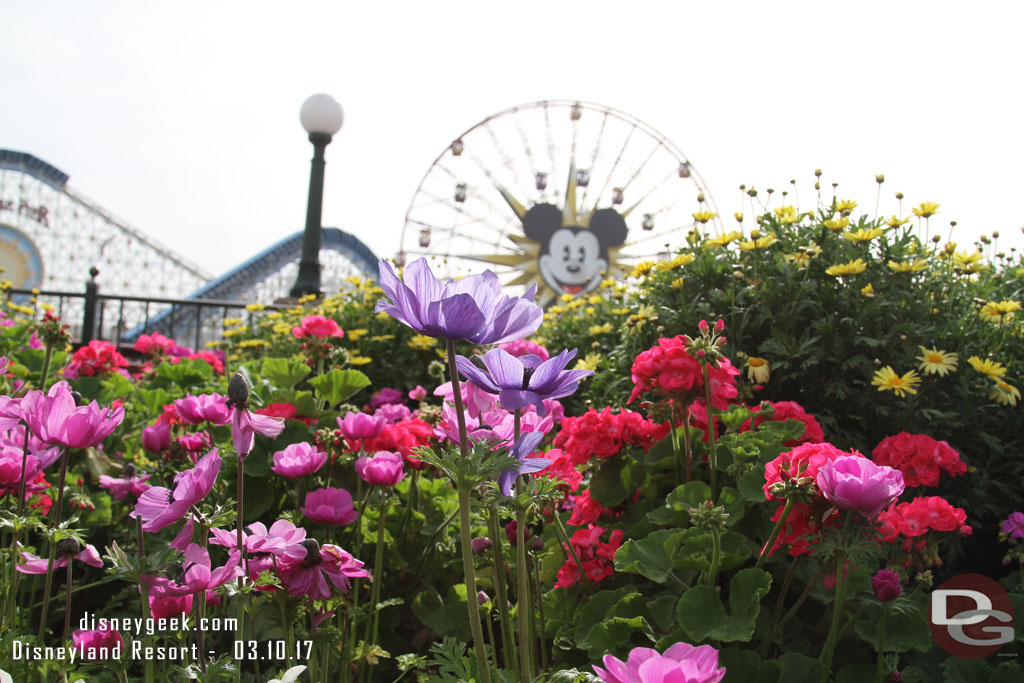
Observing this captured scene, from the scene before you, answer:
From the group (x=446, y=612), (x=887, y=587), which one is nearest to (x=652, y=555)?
(x=887, y=587)

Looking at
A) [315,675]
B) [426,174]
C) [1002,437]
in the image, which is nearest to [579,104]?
[426,174]

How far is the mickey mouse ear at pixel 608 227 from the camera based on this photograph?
1598 cm

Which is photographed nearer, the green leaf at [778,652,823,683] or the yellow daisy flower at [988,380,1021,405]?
the green leaf at [778,652,823,683]

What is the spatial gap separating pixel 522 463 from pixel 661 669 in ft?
0.72

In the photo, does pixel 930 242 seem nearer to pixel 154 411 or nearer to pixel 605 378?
pixel 605 378

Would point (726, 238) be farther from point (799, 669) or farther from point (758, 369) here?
point (799, 669)

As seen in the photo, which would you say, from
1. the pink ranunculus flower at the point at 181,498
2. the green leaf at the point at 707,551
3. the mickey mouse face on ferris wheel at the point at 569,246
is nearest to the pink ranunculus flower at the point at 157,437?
the pink ranunculus flower at the point at 181,498

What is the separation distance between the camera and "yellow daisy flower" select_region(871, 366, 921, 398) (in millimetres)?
2006

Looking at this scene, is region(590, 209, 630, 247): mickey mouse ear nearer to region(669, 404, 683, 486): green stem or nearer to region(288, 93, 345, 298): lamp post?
region(288, 93, 345, 298): lamp post

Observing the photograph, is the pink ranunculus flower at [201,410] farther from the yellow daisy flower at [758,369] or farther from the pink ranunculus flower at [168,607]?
the yellow daisy flower at [758,369]

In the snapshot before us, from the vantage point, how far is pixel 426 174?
53.6ft

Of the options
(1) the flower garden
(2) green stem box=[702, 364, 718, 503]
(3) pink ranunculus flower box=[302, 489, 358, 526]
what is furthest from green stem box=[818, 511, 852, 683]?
(3) pink ranunculus flower box=[302, 489, 358, 526]
